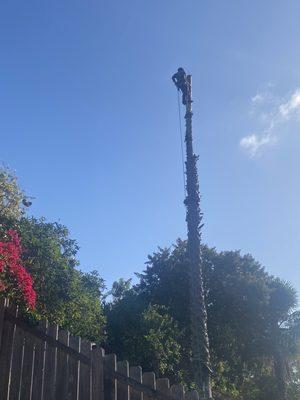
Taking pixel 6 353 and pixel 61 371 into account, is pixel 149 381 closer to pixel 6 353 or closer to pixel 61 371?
pixel 61 371

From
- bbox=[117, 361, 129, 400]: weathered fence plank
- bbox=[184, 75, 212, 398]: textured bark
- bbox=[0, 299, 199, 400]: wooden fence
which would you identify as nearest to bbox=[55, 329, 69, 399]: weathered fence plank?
bbox=[0, 299, 199, 400]: wooden fence

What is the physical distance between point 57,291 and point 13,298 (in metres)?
9.04

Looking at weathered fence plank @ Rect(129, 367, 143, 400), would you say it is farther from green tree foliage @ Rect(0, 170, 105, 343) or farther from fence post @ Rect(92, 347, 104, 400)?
green tree foliage @ Rect(0, 170, 105, 343)

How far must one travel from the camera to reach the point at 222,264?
111 feet

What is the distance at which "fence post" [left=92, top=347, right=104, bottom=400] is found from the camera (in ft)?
16.6

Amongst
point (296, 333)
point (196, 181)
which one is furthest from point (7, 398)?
point (296, 333)

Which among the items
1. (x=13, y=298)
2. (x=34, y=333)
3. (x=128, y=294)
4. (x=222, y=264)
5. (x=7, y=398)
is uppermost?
(x=222, y=264)

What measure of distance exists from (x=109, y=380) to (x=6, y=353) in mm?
1462

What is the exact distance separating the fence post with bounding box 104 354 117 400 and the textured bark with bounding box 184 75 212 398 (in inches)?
211

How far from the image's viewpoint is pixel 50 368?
17.6 ft

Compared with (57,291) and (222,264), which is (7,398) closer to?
(57,291)

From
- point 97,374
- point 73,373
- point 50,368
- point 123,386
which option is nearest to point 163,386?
point 123,386

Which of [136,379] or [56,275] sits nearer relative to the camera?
[136,379]

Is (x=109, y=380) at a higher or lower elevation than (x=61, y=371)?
lower
